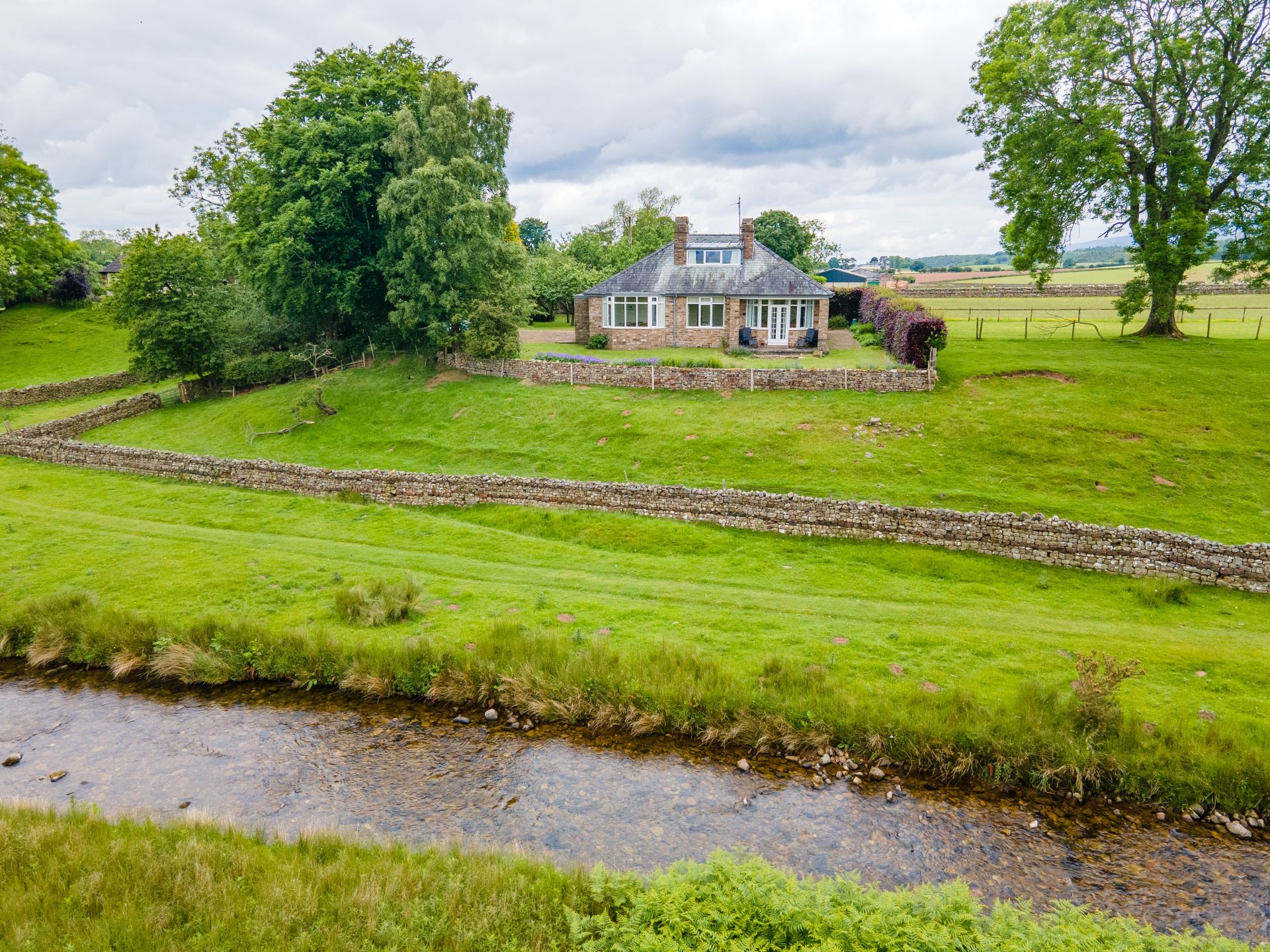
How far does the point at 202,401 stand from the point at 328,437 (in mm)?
13643

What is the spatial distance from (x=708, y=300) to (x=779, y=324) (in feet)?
15.4

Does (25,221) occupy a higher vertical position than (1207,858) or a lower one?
higher

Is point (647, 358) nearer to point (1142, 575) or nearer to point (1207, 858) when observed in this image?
point (1142, 575)

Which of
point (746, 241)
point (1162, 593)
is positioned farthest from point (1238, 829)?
point (746, 241)

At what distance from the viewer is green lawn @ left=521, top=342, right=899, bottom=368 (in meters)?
37.2

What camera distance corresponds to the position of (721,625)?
1562 centimetres

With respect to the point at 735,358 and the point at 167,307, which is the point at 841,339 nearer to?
the point at 735,358

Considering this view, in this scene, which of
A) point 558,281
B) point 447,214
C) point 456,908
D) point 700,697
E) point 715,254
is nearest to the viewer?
point 456,908

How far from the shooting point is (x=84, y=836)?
950 centimetres

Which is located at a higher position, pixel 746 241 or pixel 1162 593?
pixel 746 241

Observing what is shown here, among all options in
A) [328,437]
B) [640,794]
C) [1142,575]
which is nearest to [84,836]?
[640,794]

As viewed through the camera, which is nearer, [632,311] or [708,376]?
[708,376]

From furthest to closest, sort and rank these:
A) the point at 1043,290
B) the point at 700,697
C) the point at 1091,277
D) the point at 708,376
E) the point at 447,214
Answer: the point at 1091,277, the point at 1043,290, the point at 447,214, the point at 708,376, the point at 700,697

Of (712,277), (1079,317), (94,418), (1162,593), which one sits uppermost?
(712,277)
